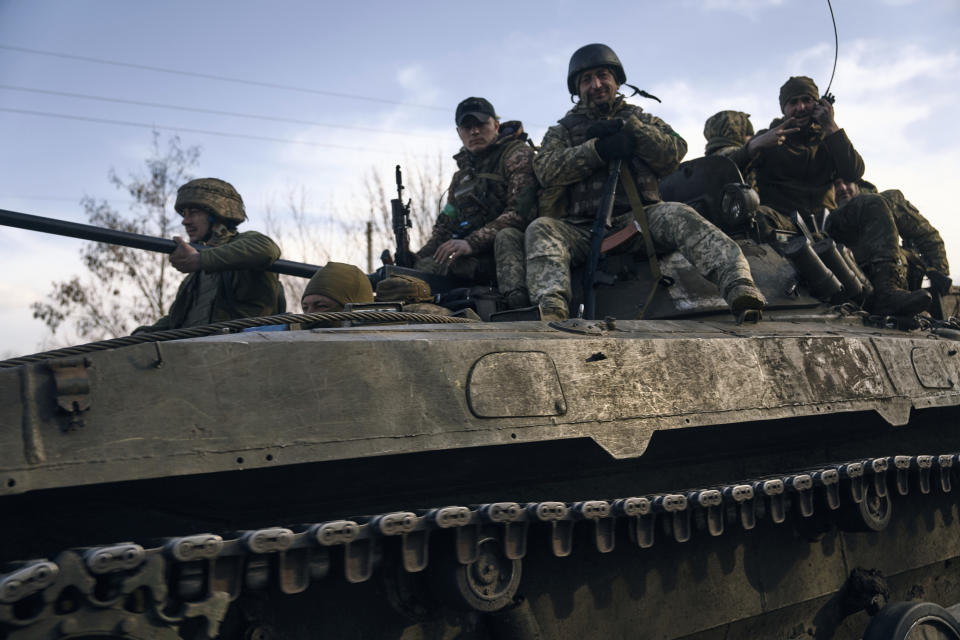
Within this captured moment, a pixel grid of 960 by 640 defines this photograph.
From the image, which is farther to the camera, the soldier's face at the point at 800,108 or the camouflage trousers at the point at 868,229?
A: the soldier's face at the point at 800,108

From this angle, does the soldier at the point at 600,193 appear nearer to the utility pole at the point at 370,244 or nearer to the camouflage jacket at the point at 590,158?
the camouflage jacket at the point at 590,158

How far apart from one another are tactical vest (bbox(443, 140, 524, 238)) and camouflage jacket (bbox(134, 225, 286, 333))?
1470 mm

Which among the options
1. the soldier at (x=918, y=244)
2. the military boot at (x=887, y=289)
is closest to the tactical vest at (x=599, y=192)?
the military boot at (x=887, y=289)

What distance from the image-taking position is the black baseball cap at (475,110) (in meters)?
6.62

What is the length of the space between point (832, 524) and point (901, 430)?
120 centimetres

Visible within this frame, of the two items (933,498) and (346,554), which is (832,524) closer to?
(933,498)

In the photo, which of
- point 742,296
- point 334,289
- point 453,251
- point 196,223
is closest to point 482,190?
point 453,251

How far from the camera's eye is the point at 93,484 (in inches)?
100.0

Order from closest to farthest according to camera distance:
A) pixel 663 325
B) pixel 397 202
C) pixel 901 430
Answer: pixel 663 325 → pixel 901 430 → pixel 397 202

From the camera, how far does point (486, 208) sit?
666cm

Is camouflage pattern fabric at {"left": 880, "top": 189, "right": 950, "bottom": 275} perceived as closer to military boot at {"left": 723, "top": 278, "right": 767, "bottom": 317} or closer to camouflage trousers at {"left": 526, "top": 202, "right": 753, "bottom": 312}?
camouflage trousers at {"left": 526, "top": 202, "right": 753, "bottom": 312}

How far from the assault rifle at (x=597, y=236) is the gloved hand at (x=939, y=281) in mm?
3778

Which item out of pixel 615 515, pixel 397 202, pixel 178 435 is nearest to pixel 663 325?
pixel 615 515

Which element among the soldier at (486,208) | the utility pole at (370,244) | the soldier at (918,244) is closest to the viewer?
the soldier at (486,208)
